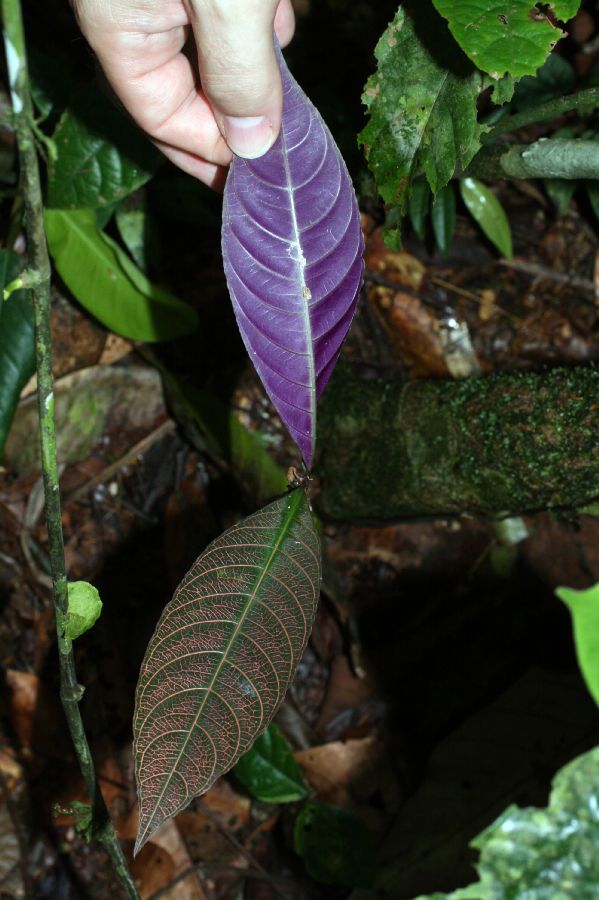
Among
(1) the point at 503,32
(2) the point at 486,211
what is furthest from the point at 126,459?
(1) the point at 503,32

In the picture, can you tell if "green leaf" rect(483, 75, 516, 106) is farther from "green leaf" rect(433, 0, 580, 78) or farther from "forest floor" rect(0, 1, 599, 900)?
"forest floor" rect(0, 1, 599, 900)

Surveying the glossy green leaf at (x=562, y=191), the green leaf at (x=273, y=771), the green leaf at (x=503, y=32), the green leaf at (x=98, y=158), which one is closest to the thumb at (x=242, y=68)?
the green leaf at (x=503, y=32)

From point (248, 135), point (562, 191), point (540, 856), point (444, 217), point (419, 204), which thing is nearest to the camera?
point (540, 856)

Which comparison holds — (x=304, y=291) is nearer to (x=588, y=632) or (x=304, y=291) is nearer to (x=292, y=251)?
(x=292, y=251)

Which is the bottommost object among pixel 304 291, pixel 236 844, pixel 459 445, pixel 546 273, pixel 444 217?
pixel 236 844

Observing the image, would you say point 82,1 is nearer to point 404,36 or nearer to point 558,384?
point 404,36

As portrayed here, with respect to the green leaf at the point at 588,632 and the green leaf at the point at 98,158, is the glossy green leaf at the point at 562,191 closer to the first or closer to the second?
the green leaf at the point at 98,158
